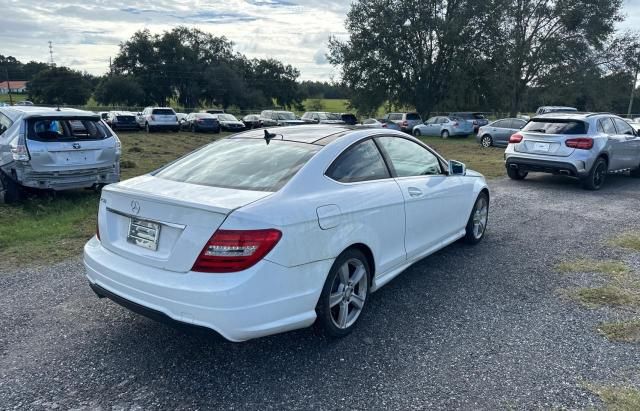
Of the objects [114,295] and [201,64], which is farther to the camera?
[201,64]

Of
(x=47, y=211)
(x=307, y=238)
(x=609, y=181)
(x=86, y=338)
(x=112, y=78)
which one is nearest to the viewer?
(x=307, y=238)

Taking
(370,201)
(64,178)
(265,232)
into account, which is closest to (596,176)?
(370,201)

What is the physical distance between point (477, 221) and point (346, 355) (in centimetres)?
318

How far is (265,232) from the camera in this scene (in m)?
2.76

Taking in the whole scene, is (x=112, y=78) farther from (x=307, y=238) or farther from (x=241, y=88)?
(x=307, y=238)

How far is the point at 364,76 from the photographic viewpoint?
3666 cm

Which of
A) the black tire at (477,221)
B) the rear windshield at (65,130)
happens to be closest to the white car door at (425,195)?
the black tire at (477,221)

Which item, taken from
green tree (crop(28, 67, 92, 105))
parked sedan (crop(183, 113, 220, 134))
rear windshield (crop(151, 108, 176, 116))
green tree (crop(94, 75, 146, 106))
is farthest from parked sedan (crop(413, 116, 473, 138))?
green tree (crop(28, 67, 92, 105))

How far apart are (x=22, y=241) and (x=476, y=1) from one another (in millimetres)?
34607

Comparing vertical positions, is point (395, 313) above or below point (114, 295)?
below

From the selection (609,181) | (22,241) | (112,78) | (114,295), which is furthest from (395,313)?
(112,78)

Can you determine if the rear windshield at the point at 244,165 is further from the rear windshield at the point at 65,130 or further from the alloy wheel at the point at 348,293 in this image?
the rear windshield at the point at 65,130

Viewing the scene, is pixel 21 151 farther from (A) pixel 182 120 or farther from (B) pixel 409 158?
(A) pixel 182 120

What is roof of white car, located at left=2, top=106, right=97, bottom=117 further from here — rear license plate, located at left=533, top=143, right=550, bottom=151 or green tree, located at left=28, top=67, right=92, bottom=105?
green tree, located at left=28, top=67, right=92, bottom=105
